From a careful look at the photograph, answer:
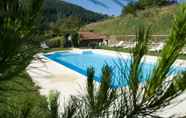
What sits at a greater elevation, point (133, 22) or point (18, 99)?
point (18, 99)

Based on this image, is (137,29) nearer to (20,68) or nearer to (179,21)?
(179,21)

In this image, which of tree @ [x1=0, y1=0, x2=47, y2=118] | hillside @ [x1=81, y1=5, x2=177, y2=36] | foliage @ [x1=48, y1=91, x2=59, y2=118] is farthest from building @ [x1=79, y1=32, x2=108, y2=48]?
tree @ [x1=0, y1=0, x2=47, y2=118]

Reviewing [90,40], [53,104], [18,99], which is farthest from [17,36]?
[90,40]

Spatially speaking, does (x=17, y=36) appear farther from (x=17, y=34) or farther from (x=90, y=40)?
(x=90, y=40)

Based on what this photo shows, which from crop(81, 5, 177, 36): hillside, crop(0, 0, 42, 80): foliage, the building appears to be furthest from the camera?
the building

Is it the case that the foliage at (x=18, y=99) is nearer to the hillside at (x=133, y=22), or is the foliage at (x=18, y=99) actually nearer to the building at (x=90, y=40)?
the hillside at (x=133, y=22)

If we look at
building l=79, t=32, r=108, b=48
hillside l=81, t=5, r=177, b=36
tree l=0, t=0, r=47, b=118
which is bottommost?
building l=79, t=32, r=108, b=48

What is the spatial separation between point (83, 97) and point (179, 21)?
0.52 metres

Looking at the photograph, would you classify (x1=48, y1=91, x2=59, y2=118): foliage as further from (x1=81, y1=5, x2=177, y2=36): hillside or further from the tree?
(x1=81, y1=5, x2=177, y2=36): hillside

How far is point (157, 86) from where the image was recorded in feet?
4.24

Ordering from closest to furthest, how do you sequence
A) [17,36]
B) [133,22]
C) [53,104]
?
[17,36]
[53,104]
[133,22]

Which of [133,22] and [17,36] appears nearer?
[17,36]

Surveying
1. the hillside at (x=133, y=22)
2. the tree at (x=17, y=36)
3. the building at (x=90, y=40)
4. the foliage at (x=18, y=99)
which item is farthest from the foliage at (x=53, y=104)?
the building at (x=90, y=40)

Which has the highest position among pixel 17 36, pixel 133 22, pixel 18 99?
pixel 17 36
